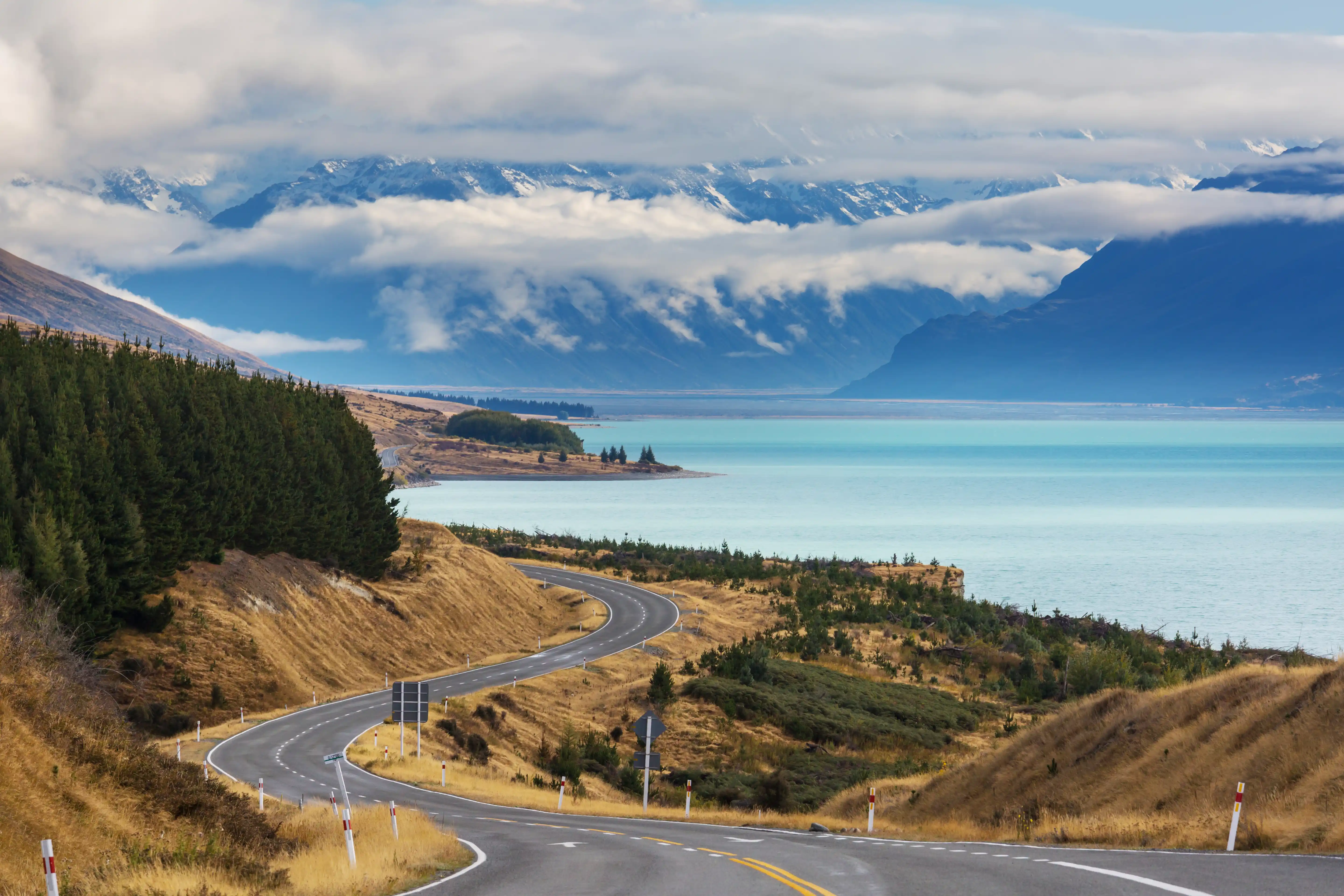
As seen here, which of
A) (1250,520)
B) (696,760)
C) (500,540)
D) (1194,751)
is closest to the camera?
(1194,751)

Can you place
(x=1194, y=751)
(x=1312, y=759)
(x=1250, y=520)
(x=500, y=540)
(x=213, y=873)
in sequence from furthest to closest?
(x=1250, y=520)
(x=500, y=540)
(x=1194, y=751)
(x=1312, y=759)
(x=213, y=873)

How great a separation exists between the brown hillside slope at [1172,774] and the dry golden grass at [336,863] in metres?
11.6

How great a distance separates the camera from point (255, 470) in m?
72.9

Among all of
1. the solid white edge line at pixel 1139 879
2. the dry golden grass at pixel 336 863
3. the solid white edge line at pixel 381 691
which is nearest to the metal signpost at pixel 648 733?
the solid white edge line at pixel 381 691

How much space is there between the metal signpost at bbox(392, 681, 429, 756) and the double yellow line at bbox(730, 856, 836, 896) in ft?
68.2

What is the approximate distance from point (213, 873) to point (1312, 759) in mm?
19151

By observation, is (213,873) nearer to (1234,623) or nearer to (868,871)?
(868,871)

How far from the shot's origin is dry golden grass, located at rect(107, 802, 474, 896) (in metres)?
15.7

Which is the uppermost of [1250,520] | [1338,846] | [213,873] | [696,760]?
[1250,520]

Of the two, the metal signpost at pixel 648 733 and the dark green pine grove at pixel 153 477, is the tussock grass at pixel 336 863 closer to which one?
the metal signpost at pixel 648 733

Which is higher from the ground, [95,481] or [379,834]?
[95,481]

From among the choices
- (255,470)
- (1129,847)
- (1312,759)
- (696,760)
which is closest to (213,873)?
(1129,847)

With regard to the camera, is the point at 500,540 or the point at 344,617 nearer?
the point at 344,617

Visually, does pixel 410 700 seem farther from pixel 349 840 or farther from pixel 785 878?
pixel 785 878
